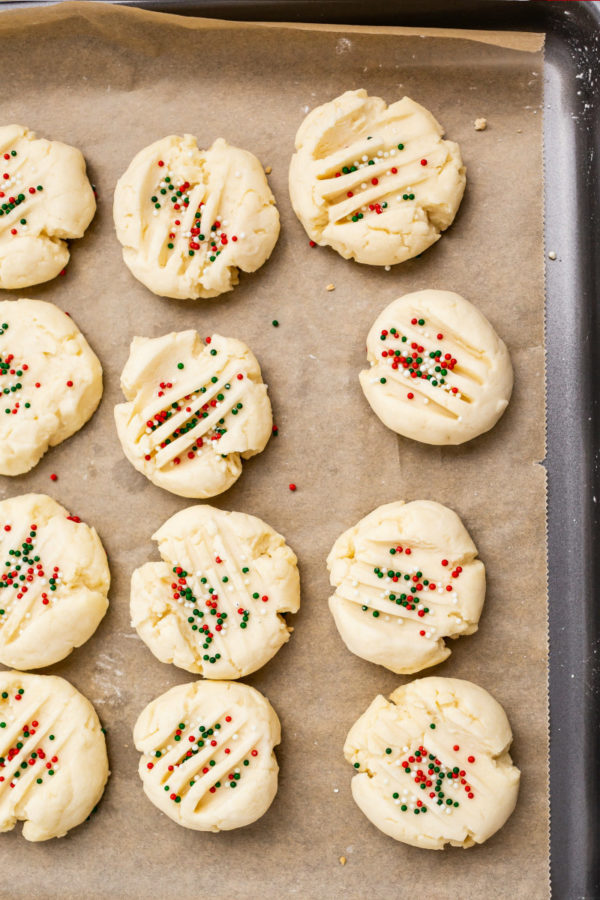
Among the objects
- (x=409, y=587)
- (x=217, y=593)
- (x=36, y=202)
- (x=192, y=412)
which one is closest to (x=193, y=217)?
(x=36, y=202)

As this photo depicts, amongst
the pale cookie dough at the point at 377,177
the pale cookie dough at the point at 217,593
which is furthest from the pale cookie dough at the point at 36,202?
the pale cookie dough at the point at 217,593

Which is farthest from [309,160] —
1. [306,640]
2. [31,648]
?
[31,648]

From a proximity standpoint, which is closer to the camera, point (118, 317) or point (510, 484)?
point (510, 484)

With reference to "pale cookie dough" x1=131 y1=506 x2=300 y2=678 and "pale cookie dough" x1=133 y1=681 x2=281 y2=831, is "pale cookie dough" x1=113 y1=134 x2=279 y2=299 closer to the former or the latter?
"pale cookie dough" x1=131 y1=506 x2=300 y2=678

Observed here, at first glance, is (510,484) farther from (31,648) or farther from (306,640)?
(31,648)

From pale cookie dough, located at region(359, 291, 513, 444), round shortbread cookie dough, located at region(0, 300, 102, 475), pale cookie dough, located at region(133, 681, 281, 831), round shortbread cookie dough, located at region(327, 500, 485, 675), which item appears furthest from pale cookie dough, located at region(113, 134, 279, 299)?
pale cookie dough, located at region(133, 681, 281, 831)

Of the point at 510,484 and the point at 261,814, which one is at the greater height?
A: the point at 510,484

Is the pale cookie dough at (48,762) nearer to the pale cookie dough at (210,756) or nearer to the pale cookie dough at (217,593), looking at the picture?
the pale cookie dough at (210,756)

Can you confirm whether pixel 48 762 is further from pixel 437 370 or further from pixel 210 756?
pixel 437 370
